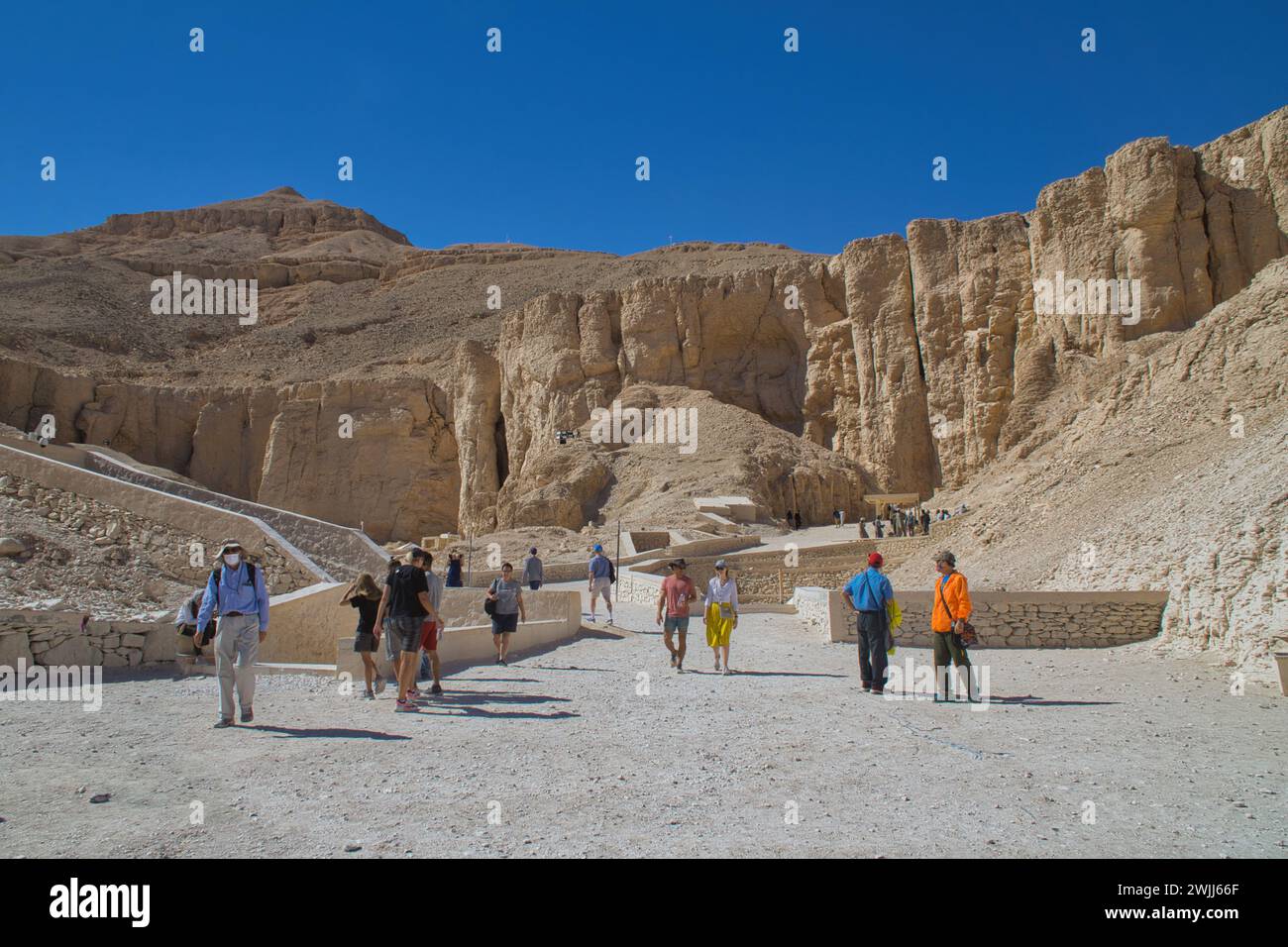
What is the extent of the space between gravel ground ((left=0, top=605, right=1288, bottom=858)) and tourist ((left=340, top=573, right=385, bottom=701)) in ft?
0.97

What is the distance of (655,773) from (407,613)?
2902 millimetres

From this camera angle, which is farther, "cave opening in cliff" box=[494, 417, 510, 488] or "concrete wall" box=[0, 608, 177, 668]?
"cave opening in cliff" box=[494, 417, 510, 488]

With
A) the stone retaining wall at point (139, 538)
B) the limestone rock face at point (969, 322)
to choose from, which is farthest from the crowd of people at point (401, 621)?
the limestone rock face at point (969, 322)

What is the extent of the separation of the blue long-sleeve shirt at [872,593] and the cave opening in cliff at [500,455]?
134 feet

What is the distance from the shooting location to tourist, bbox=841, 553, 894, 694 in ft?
26.7

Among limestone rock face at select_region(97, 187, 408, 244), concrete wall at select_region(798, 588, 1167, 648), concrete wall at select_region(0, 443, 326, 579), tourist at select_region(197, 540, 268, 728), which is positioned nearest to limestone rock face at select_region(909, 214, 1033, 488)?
concrete wall at select_region(798, 588, 1167, 648)

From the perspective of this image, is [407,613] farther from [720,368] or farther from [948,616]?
[720,368]

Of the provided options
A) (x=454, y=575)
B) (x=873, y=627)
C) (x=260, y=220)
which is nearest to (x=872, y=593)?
(x=873, y=627)

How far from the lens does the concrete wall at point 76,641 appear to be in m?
9.00

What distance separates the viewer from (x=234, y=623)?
262 inches

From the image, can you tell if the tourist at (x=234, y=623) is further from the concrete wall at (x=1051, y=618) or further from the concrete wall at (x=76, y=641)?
the concrete wall at (x=1051, y=618)

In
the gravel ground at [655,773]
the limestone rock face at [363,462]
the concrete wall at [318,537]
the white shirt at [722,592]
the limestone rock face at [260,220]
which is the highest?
the limestone rock face at [260,220]

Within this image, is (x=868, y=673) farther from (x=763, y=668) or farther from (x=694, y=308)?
(x=694, y=308)

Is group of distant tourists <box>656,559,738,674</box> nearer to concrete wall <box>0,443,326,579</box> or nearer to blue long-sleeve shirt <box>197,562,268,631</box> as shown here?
blue long-sleeve shirt <box>197,562,268,631</box>
